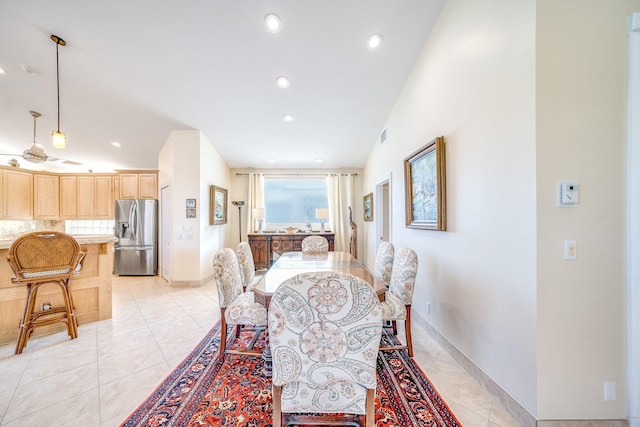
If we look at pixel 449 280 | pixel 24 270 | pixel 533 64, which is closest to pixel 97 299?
pixel 24 270

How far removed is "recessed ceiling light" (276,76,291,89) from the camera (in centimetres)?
308

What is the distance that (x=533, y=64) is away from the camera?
1.35 meters

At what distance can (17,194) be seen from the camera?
486 cm

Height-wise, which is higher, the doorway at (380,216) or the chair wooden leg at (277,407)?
the doorway at (380,216)

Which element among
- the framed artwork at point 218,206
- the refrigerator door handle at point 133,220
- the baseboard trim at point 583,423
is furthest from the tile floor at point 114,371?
the refrigerator door handle at point 133,220

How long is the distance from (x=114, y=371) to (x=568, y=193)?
341 centimetres

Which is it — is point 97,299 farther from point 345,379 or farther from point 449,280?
point 449,280

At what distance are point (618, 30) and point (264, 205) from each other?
5.76 m

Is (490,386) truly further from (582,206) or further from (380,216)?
(380,216)

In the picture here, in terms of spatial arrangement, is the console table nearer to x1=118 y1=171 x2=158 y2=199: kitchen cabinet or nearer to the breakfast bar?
x1=118 y1=171 x2=158 y2=199: kitchen cabinet

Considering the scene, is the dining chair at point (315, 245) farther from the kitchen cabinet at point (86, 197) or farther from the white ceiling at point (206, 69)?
the kitchen cabinet at point (86, 197)

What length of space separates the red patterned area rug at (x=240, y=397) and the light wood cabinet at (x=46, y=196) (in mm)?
6001

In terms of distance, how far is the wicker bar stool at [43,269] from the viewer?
2.17 metres

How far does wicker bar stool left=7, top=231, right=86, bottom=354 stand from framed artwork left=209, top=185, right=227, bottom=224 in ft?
7.25
